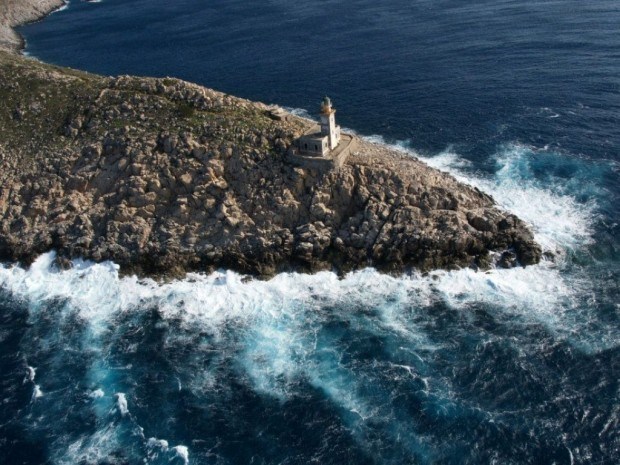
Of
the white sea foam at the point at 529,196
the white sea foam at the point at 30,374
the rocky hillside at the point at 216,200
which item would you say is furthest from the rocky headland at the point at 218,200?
the white sea foam at the point at 30,374

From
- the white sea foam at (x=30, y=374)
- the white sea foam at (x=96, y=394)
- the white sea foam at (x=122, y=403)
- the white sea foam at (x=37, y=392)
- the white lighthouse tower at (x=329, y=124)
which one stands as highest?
the white lighthouse tower at (x=329, y=124)

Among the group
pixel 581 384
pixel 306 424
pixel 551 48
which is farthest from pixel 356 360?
pixel 551 48

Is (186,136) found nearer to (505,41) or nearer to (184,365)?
(184,365)

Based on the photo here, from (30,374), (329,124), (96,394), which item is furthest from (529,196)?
(30,374)

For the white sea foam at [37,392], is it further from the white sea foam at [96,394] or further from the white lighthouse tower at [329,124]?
the white lighthouse tower at [329,124]

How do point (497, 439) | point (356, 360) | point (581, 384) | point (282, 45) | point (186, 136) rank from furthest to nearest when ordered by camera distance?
point (282, 45), point (186, 136), point (356, 360), point (581, 384), point (497, 439)

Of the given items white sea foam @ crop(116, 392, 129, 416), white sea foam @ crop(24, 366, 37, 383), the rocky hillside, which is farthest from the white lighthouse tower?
white sea foam @ crop(24, 366, 37, 383)
